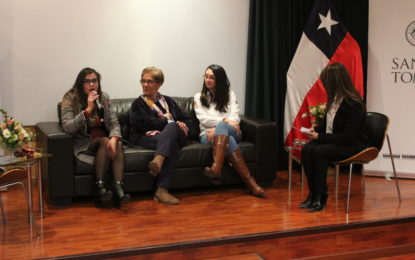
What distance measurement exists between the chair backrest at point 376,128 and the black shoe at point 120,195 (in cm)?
194

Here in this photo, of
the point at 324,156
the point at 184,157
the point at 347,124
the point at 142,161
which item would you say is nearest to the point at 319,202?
the point at 324,156

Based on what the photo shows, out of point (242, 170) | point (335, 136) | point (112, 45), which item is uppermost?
point (112, 45)

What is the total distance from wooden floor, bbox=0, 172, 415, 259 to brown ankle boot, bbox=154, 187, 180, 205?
0.06m

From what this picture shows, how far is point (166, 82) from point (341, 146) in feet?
6.22

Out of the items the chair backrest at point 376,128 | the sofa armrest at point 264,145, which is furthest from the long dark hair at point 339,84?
the sofa armrest at point 264,145

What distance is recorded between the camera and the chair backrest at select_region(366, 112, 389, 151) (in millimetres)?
4186

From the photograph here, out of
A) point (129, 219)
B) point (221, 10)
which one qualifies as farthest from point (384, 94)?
point (129, 219)

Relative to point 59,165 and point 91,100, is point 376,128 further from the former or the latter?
point 59,165

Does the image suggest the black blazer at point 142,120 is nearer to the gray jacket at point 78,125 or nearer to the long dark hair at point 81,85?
the gray jacket at point 78,125

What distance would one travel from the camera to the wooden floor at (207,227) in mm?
3348

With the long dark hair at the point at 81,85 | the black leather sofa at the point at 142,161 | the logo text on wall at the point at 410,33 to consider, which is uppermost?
the logo text on wall at the point at 410,33

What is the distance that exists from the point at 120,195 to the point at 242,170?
1048 millimetres

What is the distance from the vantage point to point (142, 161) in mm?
4355

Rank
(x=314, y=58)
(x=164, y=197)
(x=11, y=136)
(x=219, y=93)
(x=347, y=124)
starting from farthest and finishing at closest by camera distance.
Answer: (x=314, y=58)
(x=219, y=93)
(x=164, y=197)
(x=347, y=124)
(x=11, y=136)
